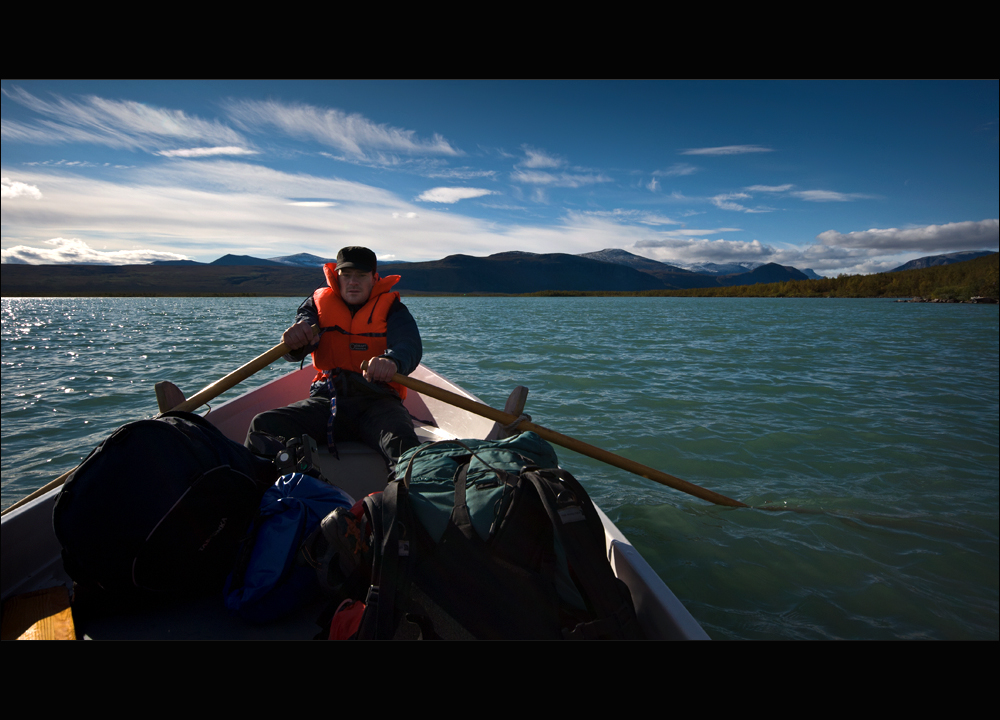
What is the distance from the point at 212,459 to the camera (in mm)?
1859

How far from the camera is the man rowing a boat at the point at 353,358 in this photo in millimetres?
3236

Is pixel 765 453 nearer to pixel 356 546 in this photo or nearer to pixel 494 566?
pixel 494 566

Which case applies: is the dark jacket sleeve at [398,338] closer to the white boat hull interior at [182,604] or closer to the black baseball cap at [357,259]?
the black baseball cap at [357,259]

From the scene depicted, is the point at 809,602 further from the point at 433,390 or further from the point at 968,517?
the point at 433,390

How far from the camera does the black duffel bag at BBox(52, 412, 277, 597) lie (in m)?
1.55

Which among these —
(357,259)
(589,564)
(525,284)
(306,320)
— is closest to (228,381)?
(306,320)

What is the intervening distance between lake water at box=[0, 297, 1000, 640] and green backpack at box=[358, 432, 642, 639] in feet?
4.97

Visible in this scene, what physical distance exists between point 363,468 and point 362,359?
3.09 ft

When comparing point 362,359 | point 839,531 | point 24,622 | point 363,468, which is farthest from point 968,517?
point 24,622

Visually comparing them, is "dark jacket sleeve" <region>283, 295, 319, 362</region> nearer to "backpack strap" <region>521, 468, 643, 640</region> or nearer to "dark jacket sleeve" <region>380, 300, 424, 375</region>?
"dark jacket sleeve" <region>380, 300, 424, 375</region>

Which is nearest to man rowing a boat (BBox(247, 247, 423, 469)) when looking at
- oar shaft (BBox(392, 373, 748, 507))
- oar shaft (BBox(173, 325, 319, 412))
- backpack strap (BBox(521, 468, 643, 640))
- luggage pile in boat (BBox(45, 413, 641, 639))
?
oar shaft (BBox(173, 325, 319, 412))

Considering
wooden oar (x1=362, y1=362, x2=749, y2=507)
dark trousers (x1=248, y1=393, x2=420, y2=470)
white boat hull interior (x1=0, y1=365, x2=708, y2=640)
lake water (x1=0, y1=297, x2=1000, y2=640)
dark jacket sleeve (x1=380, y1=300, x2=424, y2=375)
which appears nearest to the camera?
white boat hull interior (x1=0, y1=365, x2=708, y2=640)

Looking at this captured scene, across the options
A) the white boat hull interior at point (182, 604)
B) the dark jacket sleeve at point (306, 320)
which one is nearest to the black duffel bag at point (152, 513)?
the white boat hull interior at point (182, 604)
